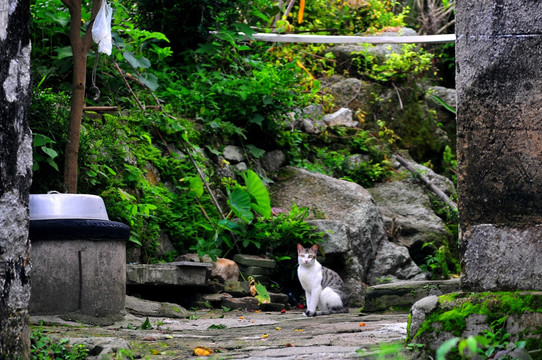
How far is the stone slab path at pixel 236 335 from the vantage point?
12.6 feet

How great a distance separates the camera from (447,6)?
14344 millimetres

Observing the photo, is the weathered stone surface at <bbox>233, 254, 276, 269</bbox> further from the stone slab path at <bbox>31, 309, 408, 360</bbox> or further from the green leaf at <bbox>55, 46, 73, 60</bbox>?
the green leaf at <bbox>55, 46, 73, 60</bbox>

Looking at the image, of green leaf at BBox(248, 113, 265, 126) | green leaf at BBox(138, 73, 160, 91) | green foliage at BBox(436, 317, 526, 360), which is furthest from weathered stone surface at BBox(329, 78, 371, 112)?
green foliage at BBox(436, 317, 526, 360)

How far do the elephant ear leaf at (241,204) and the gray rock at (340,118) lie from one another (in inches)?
133

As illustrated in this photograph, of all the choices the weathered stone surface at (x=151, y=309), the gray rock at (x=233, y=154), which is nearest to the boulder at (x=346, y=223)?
the gray rock at (x=233, y=154)

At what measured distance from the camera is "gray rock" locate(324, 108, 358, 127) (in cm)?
1123

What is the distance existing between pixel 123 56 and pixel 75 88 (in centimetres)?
173

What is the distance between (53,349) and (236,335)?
1.57m

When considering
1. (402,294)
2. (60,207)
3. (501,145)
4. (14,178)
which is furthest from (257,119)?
(14,178)

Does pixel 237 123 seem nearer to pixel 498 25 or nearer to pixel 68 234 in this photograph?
pixel 68 234

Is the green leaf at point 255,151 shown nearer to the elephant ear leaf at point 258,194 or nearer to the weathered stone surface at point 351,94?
the elephant ear leaf at point 258,194

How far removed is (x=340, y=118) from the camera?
37.1 ft

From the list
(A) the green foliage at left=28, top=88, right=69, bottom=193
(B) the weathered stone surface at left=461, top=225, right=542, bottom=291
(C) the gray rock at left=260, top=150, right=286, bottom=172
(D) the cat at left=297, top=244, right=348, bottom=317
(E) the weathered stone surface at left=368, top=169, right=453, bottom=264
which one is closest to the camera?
(B) the weathered stone surface at left=461, top=225, right=542, bottom=291

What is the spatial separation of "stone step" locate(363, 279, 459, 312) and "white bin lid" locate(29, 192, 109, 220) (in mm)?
2546
